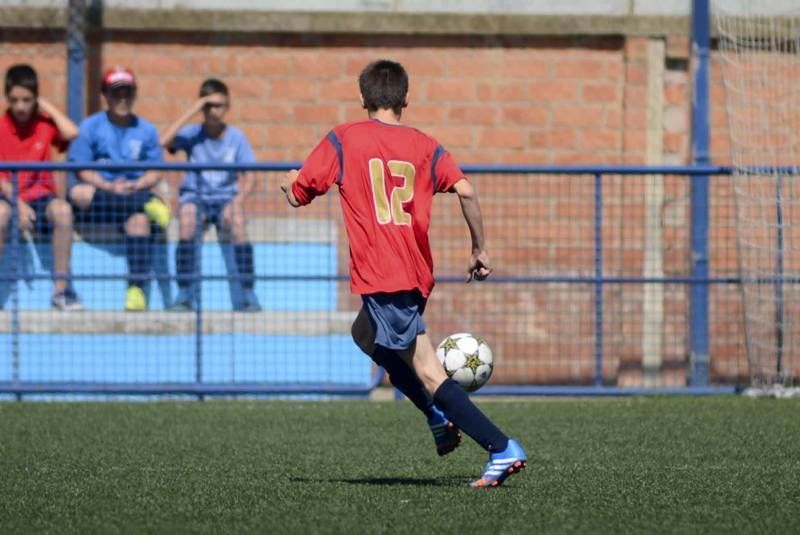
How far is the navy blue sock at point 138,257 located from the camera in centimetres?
1118

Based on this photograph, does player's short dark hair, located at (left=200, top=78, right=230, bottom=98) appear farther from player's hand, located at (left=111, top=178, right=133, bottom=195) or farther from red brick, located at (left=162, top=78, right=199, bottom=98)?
player's hand, located at (left=111, top=178, right=133, bottom=195)

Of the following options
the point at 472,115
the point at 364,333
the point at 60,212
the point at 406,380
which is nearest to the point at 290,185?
the point at 364,333

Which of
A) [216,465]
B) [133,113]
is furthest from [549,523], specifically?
[133,113]

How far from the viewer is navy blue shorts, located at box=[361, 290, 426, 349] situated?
21.3 feet

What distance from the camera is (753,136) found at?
11.6 metres

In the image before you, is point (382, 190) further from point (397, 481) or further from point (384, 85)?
point (397, 481)

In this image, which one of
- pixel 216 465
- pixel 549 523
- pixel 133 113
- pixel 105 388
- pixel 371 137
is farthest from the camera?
pixel 133 113

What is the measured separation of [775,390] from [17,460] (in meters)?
5.62

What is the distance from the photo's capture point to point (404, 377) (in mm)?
6719

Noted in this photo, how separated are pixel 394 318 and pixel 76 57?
A: 7.21 metres

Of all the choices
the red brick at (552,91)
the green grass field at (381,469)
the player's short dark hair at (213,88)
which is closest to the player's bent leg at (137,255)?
the green grass field at (381,469)

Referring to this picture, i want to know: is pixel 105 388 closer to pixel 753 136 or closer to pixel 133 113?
pixel 133 113

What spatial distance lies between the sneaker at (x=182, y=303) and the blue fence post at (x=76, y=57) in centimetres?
238

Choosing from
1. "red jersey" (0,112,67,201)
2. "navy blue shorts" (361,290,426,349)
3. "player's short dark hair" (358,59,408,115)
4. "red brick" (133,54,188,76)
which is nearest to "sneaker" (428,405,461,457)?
"navy blue shorts" (361,290,426,349)
